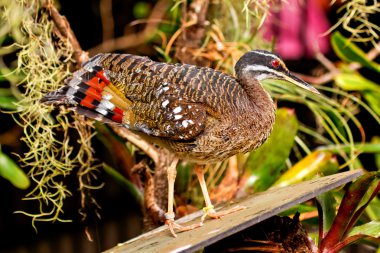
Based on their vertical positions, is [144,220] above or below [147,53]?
below

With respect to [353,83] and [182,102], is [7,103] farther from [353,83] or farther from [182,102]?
→ [353,83]

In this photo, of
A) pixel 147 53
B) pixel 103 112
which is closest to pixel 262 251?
pixel 103 112

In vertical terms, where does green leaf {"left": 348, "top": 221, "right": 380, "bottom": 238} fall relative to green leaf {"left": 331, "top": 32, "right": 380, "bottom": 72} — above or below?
below

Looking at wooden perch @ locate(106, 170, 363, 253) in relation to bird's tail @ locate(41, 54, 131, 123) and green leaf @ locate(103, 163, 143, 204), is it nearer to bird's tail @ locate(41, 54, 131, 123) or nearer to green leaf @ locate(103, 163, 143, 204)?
bird's tail @ locate(41, 54, 131, 123)

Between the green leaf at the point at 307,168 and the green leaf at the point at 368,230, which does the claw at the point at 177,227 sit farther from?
the green leaf at the point at 307,168

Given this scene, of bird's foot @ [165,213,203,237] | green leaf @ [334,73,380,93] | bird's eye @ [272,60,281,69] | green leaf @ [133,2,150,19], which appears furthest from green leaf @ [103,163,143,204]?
green leaf @ [133,2,150,19]

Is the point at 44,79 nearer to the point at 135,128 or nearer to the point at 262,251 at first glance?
the point at 135,128
